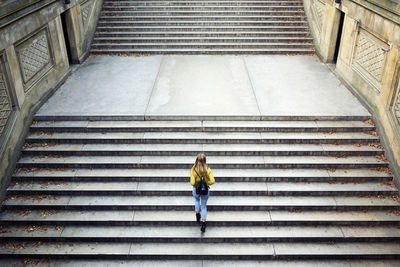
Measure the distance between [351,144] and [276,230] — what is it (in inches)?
134

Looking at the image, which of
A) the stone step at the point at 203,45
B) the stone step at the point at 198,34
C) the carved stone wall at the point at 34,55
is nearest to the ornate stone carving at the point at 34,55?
the carved stone wall at the point at 34,55

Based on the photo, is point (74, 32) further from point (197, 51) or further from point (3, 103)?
point (3, 103)

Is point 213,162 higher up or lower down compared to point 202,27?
lower down

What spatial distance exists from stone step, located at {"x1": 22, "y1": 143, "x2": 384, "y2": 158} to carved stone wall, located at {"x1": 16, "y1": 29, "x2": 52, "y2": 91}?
1.99 metres

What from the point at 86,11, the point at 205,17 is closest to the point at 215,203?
the point at 205,17

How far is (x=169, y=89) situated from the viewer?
11.0m

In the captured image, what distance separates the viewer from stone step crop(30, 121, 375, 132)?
927cm

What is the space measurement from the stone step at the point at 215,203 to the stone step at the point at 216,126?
79.8 inches

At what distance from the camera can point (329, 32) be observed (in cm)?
1216

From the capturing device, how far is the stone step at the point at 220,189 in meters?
→ 8.17

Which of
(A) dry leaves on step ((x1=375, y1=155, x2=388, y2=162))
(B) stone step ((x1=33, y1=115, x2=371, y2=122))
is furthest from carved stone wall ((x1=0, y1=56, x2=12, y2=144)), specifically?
(A) dry leaves on step ((x1=375, y1=155, x2=388, y2=162))

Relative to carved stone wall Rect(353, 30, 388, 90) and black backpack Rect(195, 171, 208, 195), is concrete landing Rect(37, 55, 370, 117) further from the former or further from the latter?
black backpack Rect(195, 171, 208, 195)

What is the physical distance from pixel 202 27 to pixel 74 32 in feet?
17.3

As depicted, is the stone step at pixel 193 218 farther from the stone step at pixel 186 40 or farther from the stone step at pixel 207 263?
the stone step at pixel 186 40
